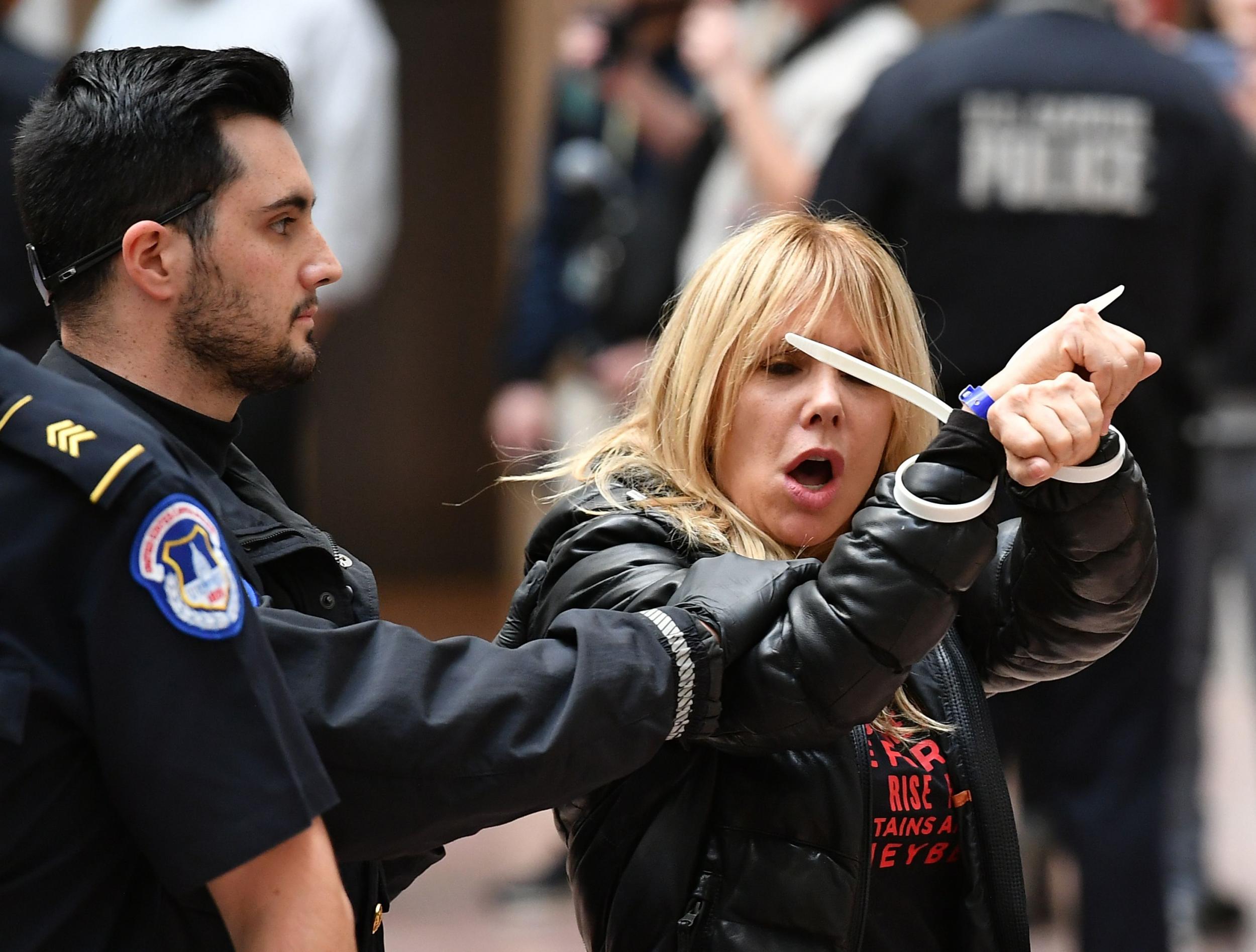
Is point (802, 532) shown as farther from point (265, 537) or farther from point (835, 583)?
point (265, 537)

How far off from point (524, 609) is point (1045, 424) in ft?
2.36

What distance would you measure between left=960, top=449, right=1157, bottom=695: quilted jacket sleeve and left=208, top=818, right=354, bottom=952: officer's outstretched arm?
2.94ft

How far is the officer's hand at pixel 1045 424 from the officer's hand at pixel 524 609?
0.62 m

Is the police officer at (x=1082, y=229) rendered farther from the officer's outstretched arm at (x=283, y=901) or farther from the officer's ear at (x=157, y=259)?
the officer's outstretched arm at (x=283, y=901)

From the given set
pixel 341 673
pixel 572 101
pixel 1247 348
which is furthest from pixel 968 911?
pixel 572 101

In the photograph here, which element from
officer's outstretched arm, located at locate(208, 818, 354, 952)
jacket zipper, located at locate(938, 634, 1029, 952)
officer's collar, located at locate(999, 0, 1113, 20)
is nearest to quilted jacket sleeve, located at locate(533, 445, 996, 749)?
jacket zipper, located at locate(938, 634, 1029, 952)

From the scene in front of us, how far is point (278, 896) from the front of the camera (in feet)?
5.64

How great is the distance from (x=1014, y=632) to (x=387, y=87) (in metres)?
3.73

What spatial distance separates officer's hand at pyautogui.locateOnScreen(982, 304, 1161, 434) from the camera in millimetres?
2025

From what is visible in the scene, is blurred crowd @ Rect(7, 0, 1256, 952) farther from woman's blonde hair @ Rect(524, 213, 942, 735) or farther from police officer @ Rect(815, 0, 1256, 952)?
woman's blonde hair @ Rect(524, 213, 942, 735)

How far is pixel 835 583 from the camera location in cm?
200

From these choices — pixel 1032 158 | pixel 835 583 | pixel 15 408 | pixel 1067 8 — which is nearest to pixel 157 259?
pixel 15 408

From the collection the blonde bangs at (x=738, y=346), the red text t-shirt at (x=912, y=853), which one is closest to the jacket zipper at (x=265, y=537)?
the blonde bangs at (x=738, y=346)

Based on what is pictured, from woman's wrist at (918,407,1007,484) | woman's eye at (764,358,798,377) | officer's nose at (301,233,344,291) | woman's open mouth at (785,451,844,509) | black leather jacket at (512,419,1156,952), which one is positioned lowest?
black leather jacket at (512,419,1156,952)
